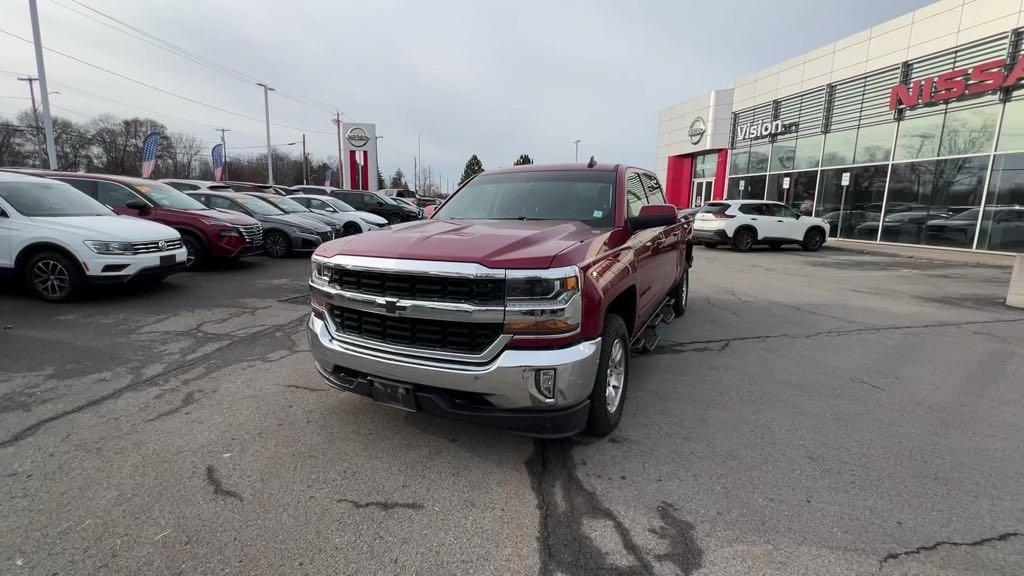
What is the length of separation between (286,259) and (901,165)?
2057 centimetres

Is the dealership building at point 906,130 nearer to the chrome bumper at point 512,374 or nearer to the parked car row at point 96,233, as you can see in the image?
the chrome bumper at point 512,374

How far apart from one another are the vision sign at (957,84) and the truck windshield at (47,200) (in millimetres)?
22490

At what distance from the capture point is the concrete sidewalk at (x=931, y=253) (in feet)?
47.0

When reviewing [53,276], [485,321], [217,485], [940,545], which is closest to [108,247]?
[53,276]

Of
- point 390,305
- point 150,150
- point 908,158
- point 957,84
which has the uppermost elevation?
point 957,84

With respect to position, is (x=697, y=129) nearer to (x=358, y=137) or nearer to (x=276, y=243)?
(x=358, y=137)

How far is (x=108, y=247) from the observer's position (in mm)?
6535

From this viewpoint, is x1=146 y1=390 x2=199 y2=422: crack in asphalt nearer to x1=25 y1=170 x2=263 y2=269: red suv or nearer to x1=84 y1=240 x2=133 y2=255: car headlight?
x1=84 y1=240 x2=133 y2=255: car headlight

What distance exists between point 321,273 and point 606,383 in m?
1.95

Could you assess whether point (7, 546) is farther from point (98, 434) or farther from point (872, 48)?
point (872, 48)

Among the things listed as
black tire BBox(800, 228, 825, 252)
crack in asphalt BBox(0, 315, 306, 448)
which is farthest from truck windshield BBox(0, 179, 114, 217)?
black tire BBox(800, 228, 825, 252)

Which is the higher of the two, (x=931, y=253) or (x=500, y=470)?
(x=931, y=253)

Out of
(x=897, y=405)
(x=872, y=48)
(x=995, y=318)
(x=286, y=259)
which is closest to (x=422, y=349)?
(x=897, y=405)

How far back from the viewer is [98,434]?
3.26 meters
